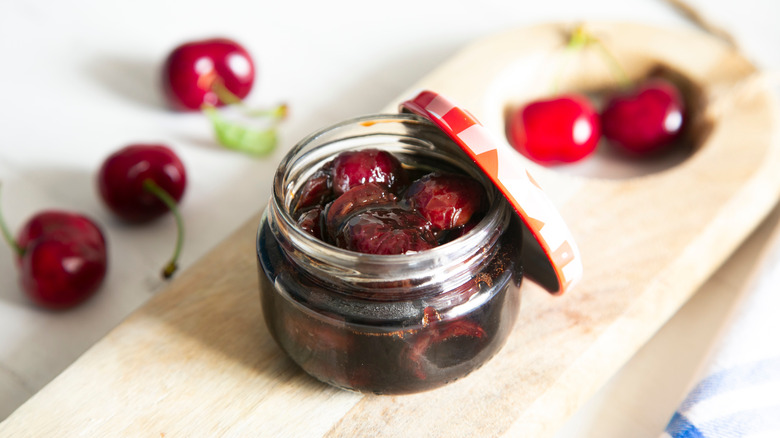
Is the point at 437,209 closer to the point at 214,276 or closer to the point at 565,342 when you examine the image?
the point at 565,342

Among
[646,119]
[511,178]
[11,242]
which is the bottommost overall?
[11,242]

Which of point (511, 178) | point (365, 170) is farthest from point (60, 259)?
point (511, 178)

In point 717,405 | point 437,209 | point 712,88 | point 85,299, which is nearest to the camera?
point 437,209

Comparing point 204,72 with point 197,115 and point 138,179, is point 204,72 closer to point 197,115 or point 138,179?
point 197,115

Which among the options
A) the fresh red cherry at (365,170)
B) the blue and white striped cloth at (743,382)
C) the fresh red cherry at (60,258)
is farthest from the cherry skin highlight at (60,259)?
the blue and white striped cloth at (743,382)

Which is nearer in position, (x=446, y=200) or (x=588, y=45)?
(x=446, y=200)

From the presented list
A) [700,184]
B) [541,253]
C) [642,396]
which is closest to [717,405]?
[642,396]
